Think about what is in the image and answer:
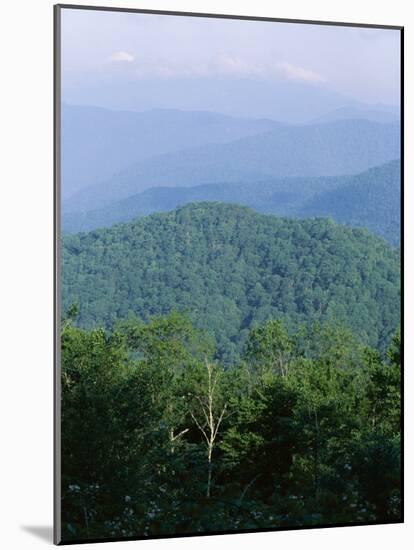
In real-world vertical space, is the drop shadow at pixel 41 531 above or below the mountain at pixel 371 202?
below

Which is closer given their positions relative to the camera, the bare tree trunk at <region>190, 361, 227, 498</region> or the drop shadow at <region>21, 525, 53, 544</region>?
the drop shadow at <region>21, 525, 53, 544</region>

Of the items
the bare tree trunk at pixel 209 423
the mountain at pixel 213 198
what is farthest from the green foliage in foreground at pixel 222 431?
the mountain at pixel 213 198

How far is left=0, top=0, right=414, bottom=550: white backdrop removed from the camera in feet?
27.1

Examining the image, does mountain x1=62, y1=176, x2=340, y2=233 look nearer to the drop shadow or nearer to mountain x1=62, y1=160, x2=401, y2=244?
mountain x1=62, y1=160, x2=401, y2=244

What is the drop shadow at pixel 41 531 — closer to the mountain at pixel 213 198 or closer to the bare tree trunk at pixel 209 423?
the bare tree trunk at pixel 209 423

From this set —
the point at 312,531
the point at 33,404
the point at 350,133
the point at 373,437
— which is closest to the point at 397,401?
the point at 373,437

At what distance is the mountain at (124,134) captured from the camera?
812 centimetres

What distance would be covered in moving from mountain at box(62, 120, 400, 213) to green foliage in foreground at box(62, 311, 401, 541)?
0.86m

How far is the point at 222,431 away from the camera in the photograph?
8367mm

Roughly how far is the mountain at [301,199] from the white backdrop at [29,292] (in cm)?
39

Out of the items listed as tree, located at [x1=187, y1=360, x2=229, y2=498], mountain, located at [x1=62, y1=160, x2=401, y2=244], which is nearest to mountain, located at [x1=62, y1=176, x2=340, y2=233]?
mountain, located at [x1=62, y1=160, x2=401, y2=244]

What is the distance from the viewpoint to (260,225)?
8.53m

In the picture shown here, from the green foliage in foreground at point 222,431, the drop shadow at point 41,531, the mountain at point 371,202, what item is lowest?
the drop shadow at point 41,531

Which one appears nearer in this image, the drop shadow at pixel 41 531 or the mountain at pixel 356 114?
the drop shadow at pixel 41 531
